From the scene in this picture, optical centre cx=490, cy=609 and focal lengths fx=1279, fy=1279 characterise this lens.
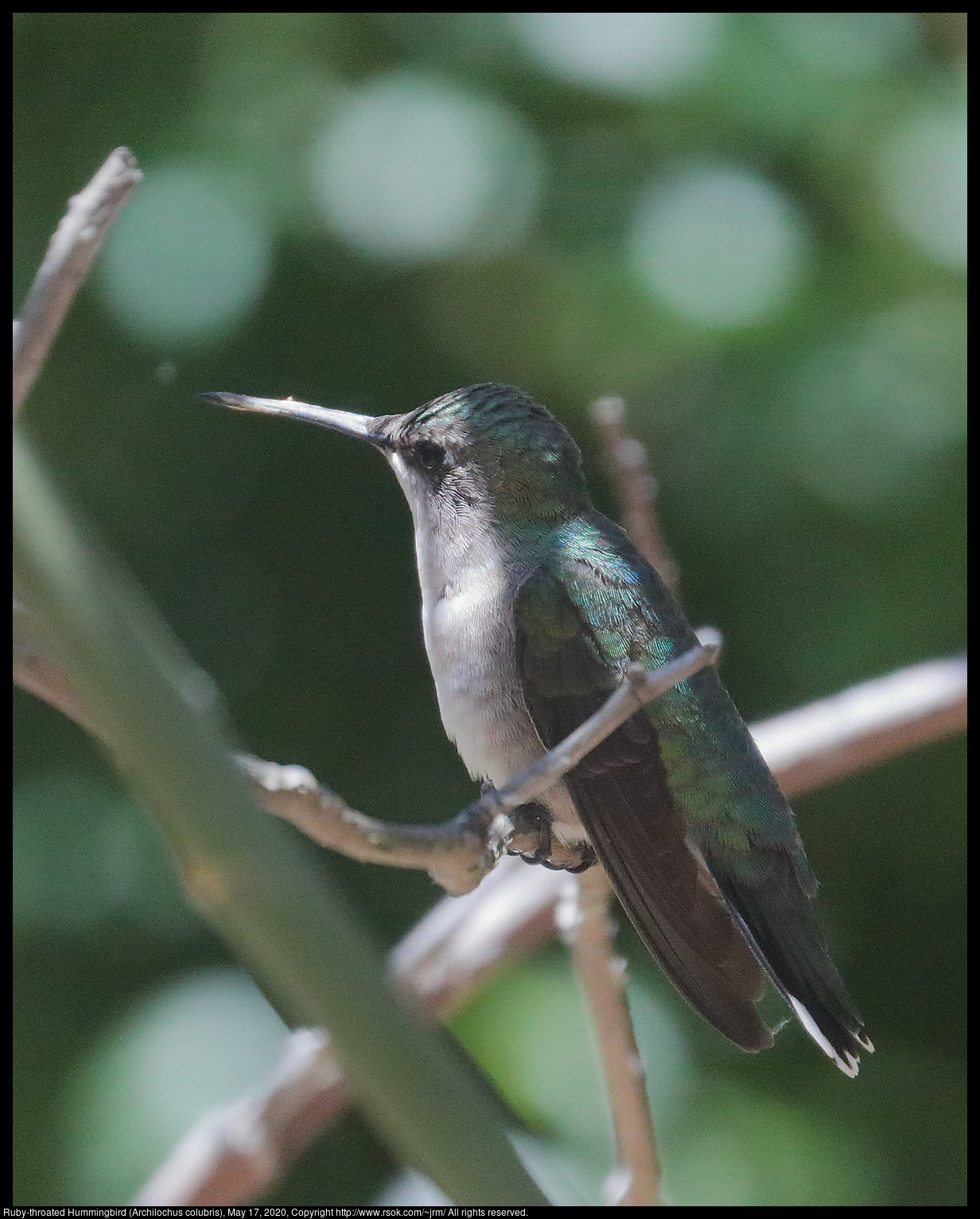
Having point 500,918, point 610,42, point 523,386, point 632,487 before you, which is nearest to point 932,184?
point 610,42

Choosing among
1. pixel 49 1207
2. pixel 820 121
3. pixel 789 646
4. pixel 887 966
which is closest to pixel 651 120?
pixel 820 121

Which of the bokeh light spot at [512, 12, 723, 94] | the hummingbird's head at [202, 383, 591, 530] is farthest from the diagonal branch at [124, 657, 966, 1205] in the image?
the bokeh light spot at [512, 12, 723, 94]

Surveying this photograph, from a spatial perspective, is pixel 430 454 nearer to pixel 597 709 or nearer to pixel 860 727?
pixel 597 709

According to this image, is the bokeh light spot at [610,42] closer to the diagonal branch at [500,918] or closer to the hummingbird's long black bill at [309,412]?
the hummingbird's long black bill at [309,412]

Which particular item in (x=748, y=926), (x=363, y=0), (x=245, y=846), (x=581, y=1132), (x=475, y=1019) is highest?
(x=363, y=0)

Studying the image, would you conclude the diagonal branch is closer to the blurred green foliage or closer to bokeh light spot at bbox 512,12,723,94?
the blurred green foliage

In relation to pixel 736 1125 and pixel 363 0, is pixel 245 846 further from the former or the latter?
pixel 363 0
